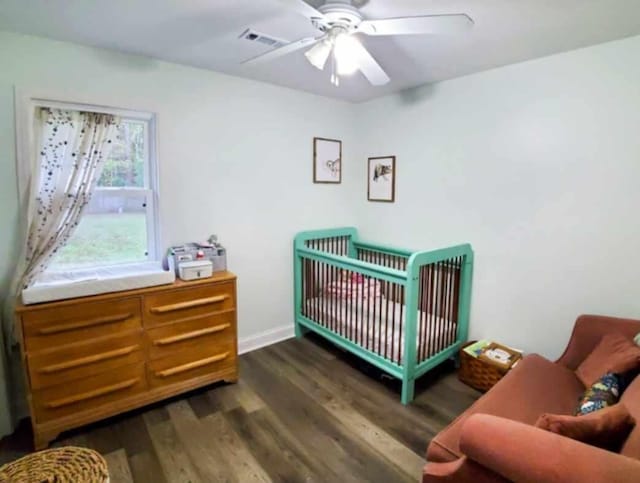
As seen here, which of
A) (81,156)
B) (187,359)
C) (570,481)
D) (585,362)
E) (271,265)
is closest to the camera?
(570,481)

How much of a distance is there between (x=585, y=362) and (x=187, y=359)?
2418mm

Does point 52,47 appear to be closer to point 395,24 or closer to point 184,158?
point 184,158

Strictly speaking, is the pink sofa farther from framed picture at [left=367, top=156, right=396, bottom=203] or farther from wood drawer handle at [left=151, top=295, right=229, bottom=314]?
framed picture at [left=367, top=156, right=396, bottom=203]

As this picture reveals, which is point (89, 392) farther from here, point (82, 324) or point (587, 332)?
point (587, 332)

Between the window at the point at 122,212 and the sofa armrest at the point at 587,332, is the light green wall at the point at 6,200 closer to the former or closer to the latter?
the window at the point at 122,212

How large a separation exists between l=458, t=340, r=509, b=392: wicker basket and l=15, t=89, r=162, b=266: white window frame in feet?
7.77

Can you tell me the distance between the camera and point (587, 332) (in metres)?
2.05

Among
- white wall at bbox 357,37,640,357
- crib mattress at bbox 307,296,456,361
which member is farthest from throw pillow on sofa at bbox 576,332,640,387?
crib mattress at bbox 307,296,456,361

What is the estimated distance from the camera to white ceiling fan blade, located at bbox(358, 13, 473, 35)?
1.34m

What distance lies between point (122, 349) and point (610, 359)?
8.82ft

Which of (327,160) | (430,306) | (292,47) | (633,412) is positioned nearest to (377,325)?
(430,306)

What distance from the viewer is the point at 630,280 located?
6.70 feet

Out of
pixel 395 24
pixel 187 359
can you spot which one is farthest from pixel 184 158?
pixel 395 24

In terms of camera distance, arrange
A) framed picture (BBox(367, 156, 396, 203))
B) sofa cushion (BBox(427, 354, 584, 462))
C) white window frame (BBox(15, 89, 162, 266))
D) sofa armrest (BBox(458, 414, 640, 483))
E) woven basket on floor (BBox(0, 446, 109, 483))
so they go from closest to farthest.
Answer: sofa armrest (BBox(458, 414, 640, 483))
woven basket on floor (BBox(0, 446, 109, 483))
sofa cushion (BBox(427, 354, 584, 462))
white window frame (BBox(15, 89, 162, 266))
framed picture (BBox(367, 156, 396, 203))
